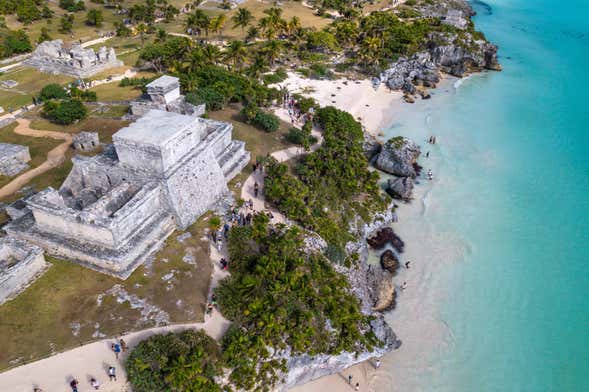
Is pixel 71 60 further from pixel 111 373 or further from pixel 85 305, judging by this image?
pixel 111 373

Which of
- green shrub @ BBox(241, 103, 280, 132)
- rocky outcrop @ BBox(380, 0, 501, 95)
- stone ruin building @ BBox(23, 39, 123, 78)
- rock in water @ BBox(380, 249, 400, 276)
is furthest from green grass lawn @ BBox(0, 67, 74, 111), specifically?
rocky outcrop @ BBox(380, 0, 501, 95)

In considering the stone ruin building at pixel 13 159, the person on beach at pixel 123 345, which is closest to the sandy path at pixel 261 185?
the person on beach at pixel 123 345

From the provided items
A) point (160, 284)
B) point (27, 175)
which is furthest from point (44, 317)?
point (27, 175)

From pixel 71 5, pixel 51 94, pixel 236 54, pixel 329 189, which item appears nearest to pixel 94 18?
pixel 71 5

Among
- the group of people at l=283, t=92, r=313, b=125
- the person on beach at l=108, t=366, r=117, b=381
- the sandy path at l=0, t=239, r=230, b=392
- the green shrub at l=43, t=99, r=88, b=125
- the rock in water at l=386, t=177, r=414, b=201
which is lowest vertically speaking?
the rock in water at l=386, t=177, r=414, b=201

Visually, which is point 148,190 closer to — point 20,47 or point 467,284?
point 467,284

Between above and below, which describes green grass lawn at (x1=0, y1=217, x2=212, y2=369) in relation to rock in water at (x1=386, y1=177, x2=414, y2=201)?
above

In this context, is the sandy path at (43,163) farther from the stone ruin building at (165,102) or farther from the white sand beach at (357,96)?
the white sand beach at (357,96)

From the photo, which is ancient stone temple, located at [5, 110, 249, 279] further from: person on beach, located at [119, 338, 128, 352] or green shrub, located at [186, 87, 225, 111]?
green shrub, located at [186, 87, 225, 111]
